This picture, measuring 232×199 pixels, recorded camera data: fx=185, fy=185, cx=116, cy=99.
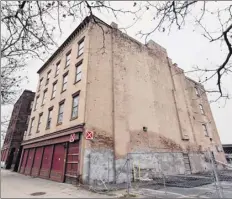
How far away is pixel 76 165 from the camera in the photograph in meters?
12.3

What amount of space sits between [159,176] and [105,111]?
23.0ft

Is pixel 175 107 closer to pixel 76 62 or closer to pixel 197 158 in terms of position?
pixel 197 158

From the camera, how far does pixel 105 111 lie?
14375 millimetres

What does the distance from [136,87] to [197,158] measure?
424 inches

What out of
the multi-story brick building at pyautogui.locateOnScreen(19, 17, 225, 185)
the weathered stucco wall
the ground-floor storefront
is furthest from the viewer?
the weathered stucco wall

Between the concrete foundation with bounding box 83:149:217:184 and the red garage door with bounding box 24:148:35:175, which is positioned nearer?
the concrete foundation with bounding box 83:149:217:184

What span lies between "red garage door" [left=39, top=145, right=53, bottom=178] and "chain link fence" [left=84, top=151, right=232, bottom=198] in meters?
5.57

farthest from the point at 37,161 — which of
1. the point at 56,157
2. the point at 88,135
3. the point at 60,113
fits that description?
the point at 88,135

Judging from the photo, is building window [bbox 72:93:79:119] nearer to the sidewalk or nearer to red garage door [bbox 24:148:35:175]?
the sidewalk

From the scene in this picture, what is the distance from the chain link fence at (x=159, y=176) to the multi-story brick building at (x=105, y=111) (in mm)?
209

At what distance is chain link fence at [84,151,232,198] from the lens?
9689 millimetres

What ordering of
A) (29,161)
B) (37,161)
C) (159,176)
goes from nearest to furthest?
(159,176) → (37,161) → (29,161)

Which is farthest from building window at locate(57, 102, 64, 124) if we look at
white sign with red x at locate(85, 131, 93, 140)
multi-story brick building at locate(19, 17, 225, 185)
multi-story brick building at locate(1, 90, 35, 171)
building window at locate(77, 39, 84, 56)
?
multi-story brick building at locate(1, 90, 35, 171)

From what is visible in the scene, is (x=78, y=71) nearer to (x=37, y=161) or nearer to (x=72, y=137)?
(x=72, y=137)
